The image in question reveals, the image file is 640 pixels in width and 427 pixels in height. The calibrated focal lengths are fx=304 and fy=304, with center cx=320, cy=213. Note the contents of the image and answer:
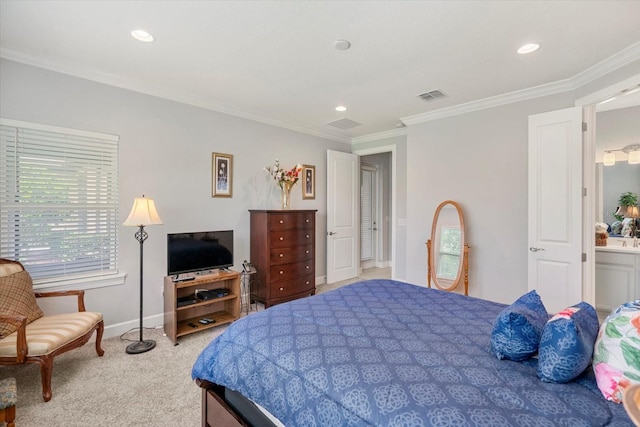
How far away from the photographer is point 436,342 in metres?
1.41

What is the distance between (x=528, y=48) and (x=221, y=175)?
335 centimetres

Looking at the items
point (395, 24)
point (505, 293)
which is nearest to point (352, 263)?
point (505, 293)

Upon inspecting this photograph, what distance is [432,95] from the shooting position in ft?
11.4

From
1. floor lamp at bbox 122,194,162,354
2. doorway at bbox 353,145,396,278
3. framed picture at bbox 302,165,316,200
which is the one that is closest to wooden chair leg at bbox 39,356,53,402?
floor lamp at bbox 122,194,162,354

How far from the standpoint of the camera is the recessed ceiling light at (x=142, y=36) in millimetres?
2240

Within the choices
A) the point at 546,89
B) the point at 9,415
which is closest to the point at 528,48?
the point at 546,89

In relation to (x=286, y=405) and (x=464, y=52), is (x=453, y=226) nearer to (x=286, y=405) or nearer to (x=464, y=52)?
(x=464, y=52)

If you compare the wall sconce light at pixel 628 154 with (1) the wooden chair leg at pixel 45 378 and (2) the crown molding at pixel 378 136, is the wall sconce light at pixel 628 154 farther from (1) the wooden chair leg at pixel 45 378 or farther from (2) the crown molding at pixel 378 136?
(1) the wooden chair leg at pixel 45 378

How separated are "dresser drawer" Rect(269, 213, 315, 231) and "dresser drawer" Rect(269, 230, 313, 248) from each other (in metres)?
0.06

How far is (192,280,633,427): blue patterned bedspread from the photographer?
96cm

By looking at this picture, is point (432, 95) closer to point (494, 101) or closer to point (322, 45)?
point (494, 101)

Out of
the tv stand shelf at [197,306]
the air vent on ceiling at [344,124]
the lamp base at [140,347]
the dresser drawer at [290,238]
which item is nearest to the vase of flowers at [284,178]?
the dresser drawer at [290,238]

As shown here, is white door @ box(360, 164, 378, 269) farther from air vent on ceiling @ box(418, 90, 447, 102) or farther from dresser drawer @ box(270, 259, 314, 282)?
air vent on ceiling @ box(418, 90, 447, 102)

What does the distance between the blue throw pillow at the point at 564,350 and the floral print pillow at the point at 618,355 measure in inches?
1.7
